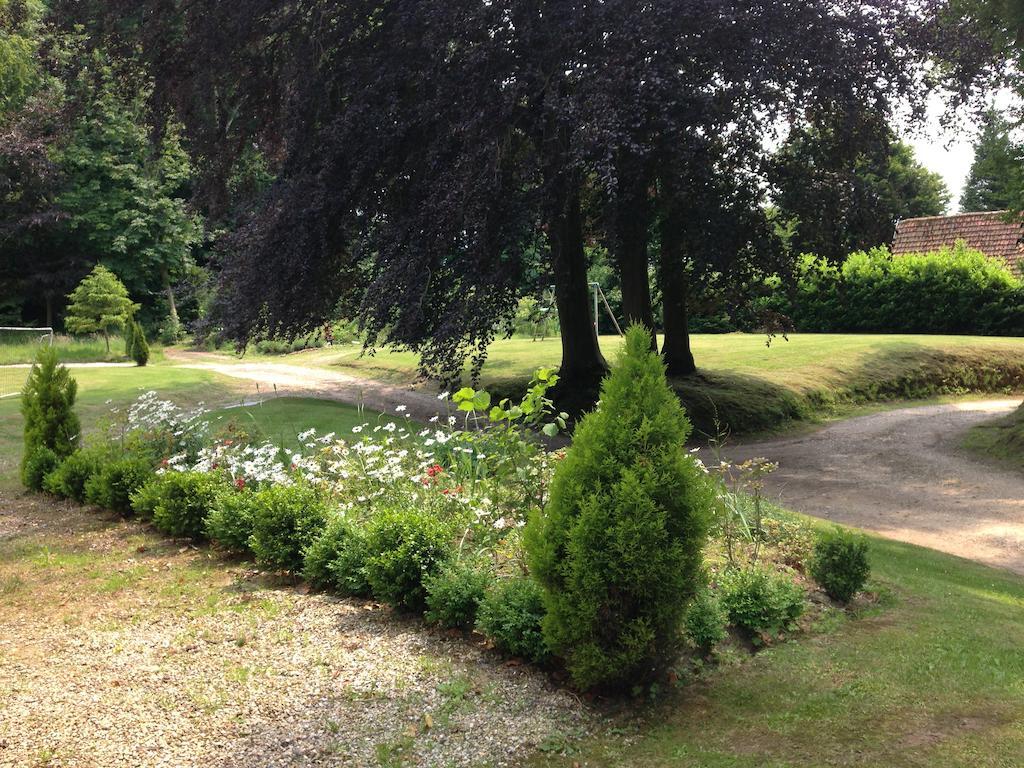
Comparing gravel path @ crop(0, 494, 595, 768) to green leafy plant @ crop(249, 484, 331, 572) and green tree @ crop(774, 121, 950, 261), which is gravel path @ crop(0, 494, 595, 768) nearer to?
green leafy plant @ crop(249, 484, 331, 572)

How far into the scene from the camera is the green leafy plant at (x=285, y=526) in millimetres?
5805

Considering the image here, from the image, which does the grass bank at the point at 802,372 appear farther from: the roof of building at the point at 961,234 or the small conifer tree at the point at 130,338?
the roof of building at the point at 961,234

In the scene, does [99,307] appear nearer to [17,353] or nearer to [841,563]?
[17,353]

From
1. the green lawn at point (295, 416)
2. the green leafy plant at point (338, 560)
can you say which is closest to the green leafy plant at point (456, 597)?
the green leafy plant at point (338, 560)

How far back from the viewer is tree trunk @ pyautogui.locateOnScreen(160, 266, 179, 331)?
114 feet

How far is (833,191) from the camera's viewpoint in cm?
1261

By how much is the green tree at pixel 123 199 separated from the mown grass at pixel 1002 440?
89.7ft

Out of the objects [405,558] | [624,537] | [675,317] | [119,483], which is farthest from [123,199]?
[624,537]

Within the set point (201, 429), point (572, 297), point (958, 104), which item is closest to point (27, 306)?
point (572, 297)

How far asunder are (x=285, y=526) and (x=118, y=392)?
11467mm

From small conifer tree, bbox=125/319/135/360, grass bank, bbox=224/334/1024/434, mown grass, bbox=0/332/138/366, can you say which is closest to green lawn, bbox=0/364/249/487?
small conifer tree, bbox=125/319/135/360

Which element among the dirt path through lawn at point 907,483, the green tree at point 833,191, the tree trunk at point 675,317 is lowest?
the dirt path through lawn at point 907,483

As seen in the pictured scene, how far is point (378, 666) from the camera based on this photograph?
14.1 ft

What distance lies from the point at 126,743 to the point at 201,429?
5.61 metres
